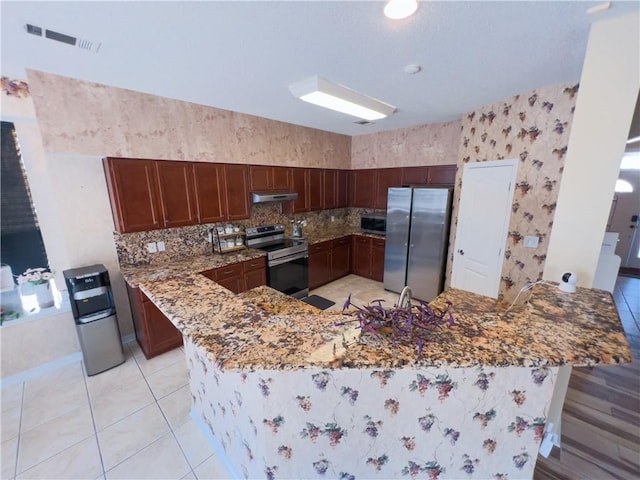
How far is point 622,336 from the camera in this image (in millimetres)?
1160

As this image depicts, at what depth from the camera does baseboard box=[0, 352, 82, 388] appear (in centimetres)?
238

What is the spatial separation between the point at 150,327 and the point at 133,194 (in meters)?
1.39

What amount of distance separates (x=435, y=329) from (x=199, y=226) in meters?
3.04

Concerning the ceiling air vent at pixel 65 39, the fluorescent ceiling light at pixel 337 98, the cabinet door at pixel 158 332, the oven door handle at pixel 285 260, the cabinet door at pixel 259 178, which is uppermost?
the ceiling air vent at pixel 65 39

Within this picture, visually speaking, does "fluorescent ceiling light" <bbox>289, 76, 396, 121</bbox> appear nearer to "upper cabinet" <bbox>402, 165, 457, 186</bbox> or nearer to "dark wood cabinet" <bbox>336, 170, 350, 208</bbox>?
"upper cabinet" <bbox>402, 165, 457, 186</bbox>

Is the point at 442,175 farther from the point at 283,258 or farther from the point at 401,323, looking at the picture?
the point at 401,323

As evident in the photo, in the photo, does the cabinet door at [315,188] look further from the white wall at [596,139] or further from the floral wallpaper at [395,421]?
the floral wallpaper at [395,421]

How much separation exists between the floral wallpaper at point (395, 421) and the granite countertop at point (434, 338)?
0.12 meters

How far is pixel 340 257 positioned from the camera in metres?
A: 4.77

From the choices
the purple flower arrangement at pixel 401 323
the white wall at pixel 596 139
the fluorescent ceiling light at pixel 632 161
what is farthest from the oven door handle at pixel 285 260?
the fluorescent ceiling light at pixel 632 161

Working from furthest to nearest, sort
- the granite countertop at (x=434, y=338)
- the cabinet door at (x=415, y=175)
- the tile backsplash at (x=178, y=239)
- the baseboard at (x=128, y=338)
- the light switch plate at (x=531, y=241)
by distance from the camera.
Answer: the cabinet door at (x=415, y=175) < the baseboard at (x=128, y=338) < the tile backsplash at (x=178, y=239) < the light switch plate at (x=531, y=241) < the granite countertop at (x=434, y=338)

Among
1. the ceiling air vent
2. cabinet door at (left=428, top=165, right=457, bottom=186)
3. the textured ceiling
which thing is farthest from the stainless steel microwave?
the ceiling air vent

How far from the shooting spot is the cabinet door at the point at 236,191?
331 centimetres

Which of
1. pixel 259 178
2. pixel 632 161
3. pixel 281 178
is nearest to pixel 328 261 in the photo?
pixel 281 178
